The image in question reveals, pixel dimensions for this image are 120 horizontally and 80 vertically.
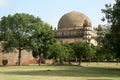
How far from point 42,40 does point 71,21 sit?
3247 inches

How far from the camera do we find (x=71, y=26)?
145 metres

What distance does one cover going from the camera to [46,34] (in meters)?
63.4

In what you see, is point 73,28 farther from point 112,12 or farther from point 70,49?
point 112,12

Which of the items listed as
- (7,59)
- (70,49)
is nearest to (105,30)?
(7,59)

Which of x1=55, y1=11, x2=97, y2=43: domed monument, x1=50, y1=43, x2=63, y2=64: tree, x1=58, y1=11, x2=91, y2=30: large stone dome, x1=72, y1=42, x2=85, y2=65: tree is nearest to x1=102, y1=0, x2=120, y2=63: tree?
x1=50, y1=43, x2=63, y2=64: tree

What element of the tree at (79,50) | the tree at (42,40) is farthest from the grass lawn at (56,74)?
the tree at (79,50)

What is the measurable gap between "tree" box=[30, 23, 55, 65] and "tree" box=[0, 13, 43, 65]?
3.28 feet

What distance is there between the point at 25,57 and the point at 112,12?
33.8 m

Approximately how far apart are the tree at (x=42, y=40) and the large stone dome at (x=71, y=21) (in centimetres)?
7714

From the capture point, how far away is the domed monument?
140m

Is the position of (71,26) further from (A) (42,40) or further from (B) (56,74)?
(B) (56,74)

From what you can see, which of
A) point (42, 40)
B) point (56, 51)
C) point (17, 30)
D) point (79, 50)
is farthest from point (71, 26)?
point (17, 30)

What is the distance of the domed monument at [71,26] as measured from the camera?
140500mm

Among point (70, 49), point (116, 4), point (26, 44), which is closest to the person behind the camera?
point (116, 4)
